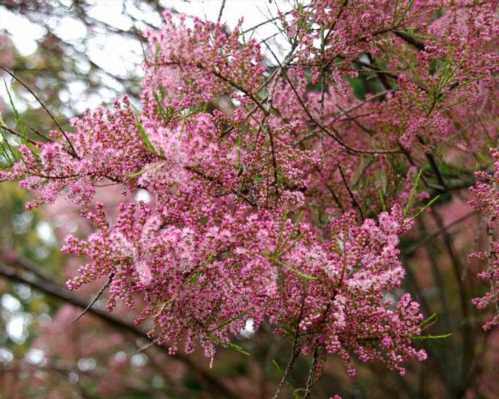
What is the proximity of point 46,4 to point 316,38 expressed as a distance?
6.35 ft

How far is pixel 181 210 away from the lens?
1.82 metres

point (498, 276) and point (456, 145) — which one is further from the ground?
point (456, 145)

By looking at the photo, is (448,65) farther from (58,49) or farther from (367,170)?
(58,49)

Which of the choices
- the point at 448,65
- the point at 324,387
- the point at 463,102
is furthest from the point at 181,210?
the point at 324,387

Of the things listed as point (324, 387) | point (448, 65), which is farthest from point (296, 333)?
point (324, 387)

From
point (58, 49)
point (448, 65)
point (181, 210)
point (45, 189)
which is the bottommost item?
point (181, 210)

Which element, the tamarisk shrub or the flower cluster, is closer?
the tamarisk shrub

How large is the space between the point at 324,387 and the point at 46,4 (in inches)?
180


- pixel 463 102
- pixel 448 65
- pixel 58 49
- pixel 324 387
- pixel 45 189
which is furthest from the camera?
pixel 324 387

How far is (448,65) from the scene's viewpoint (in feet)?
7.16

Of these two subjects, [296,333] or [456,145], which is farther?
[456,145]

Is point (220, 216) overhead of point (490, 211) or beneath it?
overhead

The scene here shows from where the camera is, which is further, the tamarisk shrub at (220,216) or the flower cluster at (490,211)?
the flower cluster at (490,211)

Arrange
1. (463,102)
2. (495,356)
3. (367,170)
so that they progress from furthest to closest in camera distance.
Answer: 1. (495,356)
2. (367,170)
3. (463,102)
